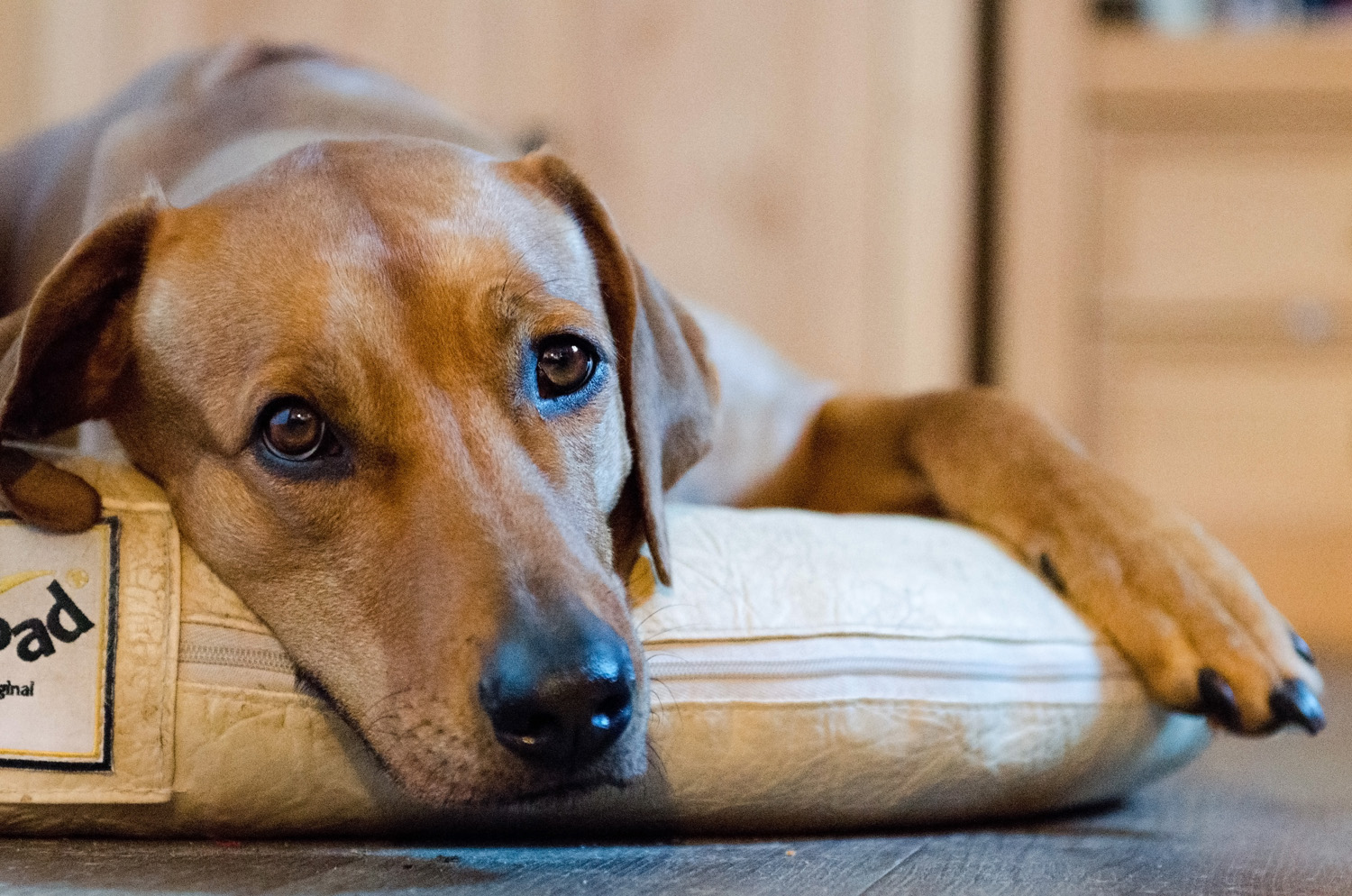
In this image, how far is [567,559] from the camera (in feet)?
4.04

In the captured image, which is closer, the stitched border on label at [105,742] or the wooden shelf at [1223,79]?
the stitched border on label at [105,742]

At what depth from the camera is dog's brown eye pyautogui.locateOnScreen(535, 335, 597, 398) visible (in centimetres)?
142

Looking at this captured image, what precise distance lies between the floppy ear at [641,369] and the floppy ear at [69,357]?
1.43ft

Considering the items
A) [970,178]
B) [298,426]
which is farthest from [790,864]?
[970,178]

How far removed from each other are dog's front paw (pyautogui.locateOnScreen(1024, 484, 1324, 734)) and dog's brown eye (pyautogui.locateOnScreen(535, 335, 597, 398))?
63 cm

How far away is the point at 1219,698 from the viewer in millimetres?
1486

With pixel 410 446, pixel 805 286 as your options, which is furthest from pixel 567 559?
pixel 805 286

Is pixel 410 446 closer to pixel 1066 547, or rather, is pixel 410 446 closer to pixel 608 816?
pixel 608 816

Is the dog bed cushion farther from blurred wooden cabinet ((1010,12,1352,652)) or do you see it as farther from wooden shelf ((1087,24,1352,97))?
wooden shelf ((1087,24,1352,97))

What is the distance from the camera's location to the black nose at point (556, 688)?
3.60 ft

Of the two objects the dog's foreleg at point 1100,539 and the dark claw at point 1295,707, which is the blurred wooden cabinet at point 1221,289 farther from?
the dark claw at point 1295,707

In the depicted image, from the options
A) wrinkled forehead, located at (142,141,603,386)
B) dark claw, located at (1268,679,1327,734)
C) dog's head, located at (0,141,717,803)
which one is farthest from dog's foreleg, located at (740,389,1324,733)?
wrinkled forehead, located at (142,141,603,386)

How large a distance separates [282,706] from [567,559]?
1.06 ft

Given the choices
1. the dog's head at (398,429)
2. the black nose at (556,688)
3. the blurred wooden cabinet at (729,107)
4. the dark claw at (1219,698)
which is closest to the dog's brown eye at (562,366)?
the dog's head at (398,429)
